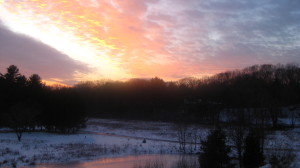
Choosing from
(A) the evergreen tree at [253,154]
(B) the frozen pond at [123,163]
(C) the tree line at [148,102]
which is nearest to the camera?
(A) the evergreen tree at [253,154]

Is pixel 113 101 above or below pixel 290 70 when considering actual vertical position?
below

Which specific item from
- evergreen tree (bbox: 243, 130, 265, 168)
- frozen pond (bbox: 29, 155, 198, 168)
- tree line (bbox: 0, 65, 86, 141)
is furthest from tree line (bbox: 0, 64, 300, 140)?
frozen pond (bbox: 29, 155, 198, 168)

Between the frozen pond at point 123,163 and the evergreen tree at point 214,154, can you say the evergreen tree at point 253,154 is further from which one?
the frozen pond at point 123,163

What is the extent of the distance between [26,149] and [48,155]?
4.92 meters

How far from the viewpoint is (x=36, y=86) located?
185 ft

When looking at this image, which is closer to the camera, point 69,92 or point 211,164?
point 211,164

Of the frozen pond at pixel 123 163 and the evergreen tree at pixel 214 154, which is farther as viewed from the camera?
the frozen pond at pixel 123 163

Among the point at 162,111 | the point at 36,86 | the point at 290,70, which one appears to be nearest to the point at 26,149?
the point at 36,86

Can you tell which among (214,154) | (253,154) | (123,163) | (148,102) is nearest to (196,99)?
(148,102)

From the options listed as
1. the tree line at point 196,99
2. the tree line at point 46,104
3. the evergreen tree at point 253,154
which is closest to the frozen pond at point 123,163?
Answer: the evergreen tree at point 253,154

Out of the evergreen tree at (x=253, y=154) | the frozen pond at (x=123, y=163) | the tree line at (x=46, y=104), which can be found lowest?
the frozen pond at (x=123, y=163)

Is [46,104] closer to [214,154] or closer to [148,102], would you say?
[214,154]

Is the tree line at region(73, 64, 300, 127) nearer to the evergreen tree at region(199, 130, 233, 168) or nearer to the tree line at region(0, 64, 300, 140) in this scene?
the tree line at region(0, 64, 300, 140)

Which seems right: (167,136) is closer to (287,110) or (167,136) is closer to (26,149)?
(26,149)
